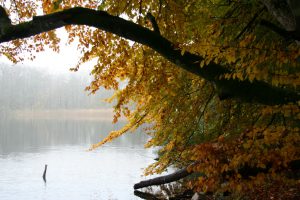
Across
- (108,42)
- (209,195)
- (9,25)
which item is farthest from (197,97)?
(209,195)

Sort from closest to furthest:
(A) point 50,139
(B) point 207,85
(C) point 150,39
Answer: (C) point 150,39 → (B) point 207,85 → (A) point 50,139

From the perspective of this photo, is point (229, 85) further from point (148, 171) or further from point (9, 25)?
point (148, 171)

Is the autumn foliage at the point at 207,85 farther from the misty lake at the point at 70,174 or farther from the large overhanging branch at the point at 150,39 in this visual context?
the misty lake at the point at 70,174

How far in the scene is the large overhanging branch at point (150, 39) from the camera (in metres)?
4.55

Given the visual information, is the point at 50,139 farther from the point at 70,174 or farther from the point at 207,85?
the point at 207,85

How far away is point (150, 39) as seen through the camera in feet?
15.6

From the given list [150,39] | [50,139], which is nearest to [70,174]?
[150,39]

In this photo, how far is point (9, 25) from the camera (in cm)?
449

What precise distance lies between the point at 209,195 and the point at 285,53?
14.4 m

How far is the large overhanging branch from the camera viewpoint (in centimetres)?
455

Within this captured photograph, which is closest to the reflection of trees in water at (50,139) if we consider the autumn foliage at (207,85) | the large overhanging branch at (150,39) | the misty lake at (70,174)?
the misty lake at (70,174)

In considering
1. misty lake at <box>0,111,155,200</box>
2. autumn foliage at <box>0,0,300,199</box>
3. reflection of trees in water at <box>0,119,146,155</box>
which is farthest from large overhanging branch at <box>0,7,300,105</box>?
reflection of trees in water at <box>0,119,146,155</box>

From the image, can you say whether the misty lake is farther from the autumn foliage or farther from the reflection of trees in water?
Answer: the autumn foliage

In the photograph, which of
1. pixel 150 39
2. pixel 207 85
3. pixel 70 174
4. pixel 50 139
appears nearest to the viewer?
pixel 150 39
